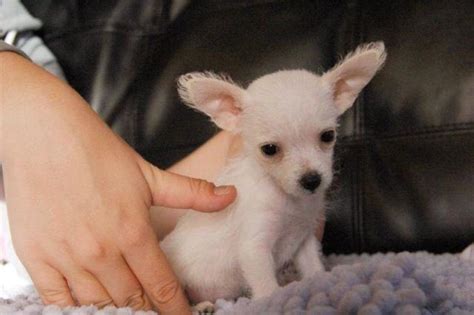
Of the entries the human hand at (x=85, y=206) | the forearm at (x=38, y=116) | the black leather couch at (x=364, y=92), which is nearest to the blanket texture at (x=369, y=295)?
the human hand at (x=85, y=206)

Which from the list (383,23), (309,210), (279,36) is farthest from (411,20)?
(309,210)

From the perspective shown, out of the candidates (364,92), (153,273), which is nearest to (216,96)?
(153,273)

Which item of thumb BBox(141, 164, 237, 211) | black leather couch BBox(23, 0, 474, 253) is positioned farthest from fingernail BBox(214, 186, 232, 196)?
black leather couch BBox(23, 0, 474, 253)

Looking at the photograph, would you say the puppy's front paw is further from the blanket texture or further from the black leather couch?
the black leather couch

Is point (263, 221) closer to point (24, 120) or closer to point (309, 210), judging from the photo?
point (309, 210)

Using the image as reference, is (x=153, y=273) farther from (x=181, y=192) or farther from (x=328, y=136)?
(x=328, y=136)

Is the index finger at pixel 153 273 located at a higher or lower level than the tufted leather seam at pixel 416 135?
lower

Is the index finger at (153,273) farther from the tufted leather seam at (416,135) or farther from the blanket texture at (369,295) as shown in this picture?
the tufted leather seam at (416,135)

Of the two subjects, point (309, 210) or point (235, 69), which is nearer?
point (309, 210)
